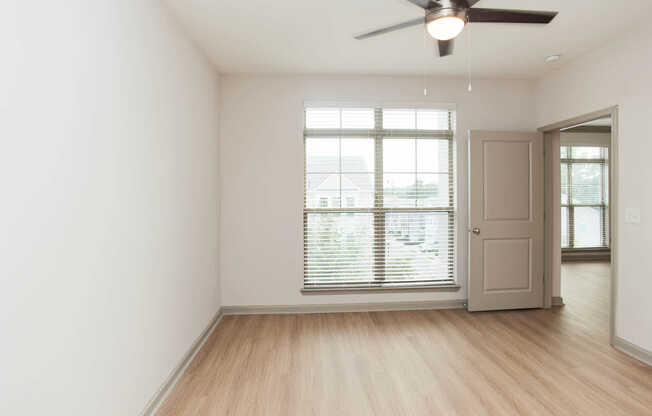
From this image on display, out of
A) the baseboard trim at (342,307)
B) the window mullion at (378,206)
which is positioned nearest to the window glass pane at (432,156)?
the window mullion at (378,206)

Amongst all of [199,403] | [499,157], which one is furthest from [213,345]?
[499,157]

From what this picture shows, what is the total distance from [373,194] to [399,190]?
32 centimetres

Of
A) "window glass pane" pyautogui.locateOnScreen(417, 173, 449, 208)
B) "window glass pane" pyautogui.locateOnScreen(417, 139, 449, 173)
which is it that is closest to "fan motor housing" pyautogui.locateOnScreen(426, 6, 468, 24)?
"window glass pane" pyautogui.locateOnScreen(417, 139, 449, 173)

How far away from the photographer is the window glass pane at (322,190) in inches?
152

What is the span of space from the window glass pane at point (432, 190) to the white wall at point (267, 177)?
1.04 m

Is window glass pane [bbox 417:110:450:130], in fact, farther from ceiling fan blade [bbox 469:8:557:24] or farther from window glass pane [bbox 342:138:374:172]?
ceiling fan blade [bbox 469:8:557:24]

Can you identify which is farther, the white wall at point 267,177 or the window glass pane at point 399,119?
the window glass pane at point 399,119

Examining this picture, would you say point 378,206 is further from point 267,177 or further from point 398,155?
point 267,177

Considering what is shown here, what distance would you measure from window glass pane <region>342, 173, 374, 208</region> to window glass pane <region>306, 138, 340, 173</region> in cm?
20

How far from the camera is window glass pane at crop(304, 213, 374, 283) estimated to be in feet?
12.8

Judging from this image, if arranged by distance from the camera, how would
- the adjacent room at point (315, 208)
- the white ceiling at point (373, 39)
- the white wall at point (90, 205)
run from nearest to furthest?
the white wall at point (90, 205)
the adjacent room at point (315, 208)
the white ceiling at point (373, 39)

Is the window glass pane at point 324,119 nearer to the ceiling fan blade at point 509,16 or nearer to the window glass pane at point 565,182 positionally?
the ceiling fan blade at point 509,16

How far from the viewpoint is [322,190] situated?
12.7 feet

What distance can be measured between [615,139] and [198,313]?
4.11 m
